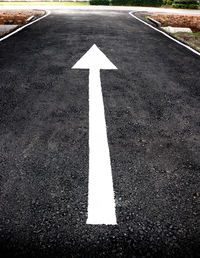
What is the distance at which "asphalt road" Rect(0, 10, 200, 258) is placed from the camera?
1.82 meters

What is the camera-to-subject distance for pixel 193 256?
172 centimetres

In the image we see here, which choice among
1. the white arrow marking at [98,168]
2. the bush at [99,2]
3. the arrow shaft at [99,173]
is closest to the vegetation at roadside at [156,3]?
the bush at [99,2]

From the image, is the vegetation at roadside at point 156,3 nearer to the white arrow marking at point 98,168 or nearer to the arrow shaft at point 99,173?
the white arrow marking at point 98,168

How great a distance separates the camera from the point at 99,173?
8.14 feet

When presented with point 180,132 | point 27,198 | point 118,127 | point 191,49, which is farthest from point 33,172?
point 191,49

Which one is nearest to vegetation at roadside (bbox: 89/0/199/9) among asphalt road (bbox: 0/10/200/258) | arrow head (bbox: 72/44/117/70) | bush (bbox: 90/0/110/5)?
bush (bbox: 90/0/110/5)

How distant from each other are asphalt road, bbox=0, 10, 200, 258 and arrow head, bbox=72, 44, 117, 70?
0.39 meters

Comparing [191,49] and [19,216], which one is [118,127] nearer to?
[19,216]

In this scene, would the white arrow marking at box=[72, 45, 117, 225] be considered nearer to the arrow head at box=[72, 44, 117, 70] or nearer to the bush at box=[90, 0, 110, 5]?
the arrow head at box=[72, 44, 117, 70]

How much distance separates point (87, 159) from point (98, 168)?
0.20 metres

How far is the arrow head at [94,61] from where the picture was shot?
5.67 m

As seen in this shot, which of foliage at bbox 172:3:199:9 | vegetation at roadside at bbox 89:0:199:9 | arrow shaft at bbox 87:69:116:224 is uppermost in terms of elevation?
vegetation at roadside at bbox 89:0:199:9

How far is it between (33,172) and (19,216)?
0.57m

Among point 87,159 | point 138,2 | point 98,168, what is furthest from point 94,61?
point 138,2
